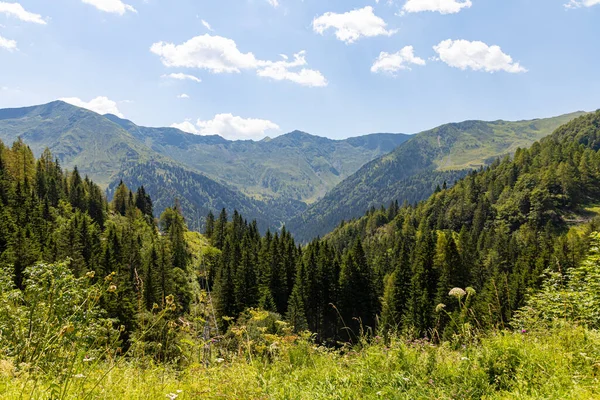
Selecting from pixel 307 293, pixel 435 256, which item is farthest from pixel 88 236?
pixel 435 256

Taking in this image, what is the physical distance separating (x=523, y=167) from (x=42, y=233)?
18112 centimetres

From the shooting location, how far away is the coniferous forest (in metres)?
5.12

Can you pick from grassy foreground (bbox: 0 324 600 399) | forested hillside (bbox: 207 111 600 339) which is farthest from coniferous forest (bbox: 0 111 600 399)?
forested hillside (bbox: 207 111 600 339)

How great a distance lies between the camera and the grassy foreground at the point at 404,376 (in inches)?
181

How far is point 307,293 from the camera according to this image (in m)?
62.1

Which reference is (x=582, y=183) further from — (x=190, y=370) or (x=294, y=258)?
(x=190, y=370)

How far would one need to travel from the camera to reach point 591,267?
13.5 metres

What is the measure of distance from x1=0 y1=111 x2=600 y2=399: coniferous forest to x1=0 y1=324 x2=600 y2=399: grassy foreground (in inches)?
1.7

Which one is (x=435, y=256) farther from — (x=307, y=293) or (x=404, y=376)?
(x=404, y=376)

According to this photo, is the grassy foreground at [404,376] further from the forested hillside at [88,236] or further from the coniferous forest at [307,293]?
the forested hillside at [88,236]

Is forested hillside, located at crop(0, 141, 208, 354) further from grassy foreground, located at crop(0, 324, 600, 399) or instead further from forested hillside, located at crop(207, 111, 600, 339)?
grassy foreground, located at crop(0, 324, 600, 399)

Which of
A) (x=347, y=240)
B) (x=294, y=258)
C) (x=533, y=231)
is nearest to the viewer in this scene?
(x=294, y=258)

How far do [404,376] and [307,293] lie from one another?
58.2 metres

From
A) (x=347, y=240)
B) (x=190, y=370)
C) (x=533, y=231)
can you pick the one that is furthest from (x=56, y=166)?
(x=533, y=231)
